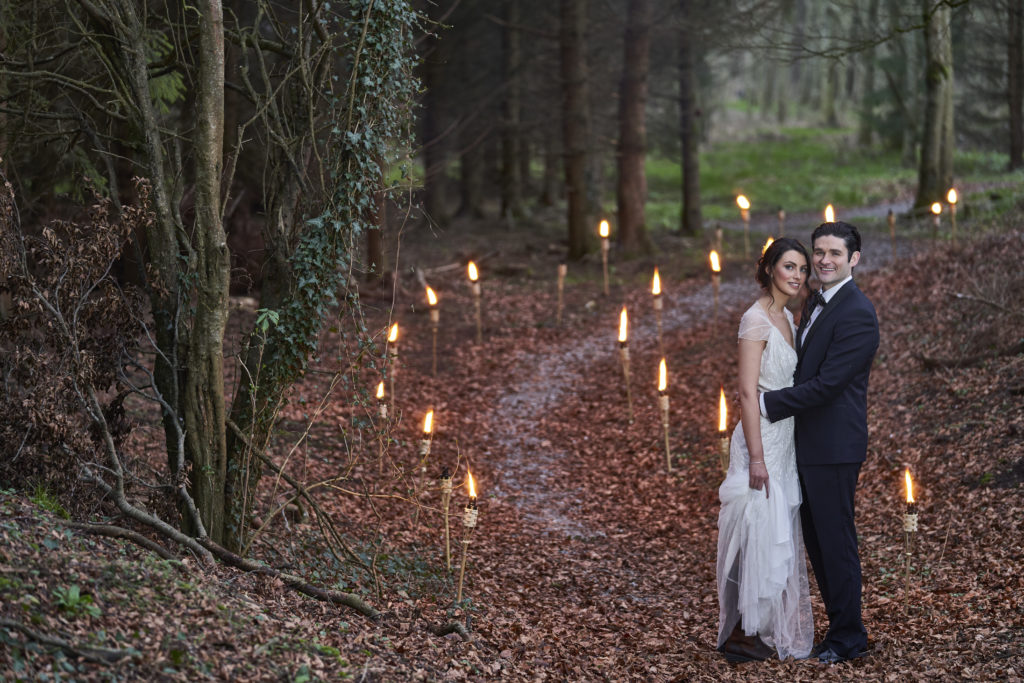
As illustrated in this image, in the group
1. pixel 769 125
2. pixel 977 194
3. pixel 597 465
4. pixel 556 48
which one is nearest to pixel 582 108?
pixel 556 48

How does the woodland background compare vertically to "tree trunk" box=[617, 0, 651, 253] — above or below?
below

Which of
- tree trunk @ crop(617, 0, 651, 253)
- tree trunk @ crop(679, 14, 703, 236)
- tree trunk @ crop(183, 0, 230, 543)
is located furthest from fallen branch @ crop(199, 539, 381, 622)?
tree trunk @ crop(679, 14, 703, 236)

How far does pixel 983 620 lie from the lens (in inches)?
232

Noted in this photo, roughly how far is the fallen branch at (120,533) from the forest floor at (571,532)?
57mm

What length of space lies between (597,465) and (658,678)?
4688mm

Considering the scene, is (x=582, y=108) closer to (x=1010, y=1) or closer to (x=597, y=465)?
(x=1010, y=1)

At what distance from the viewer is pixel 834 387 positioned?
5711 mm

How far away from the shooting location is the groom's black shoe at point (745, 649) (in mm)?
5914

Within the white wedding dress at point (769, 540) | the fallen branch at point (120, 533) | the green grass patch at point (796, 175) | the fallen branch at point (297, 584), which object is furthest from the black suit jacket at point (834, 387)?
the green grass patch at point (796, 175)

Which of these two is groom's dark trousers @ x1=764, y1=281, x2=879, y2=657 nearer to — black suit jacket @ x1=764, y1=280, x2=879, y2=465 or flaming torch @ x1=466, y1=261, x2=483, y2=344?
black suit jacket @ x1=764, y1=280, x2=879, y2=465

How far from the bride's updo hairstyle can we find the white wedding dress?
17 centimetres

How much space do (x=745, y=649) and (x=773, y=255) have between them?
8.02ft

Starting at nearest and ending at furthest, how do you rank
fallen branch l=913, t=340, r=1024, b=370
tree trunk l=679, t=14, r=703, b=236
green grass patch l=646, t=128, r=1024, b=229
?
1. fallen branch l=913, t=340, r=1024, b=370
2. tree trunk l=679, t=14, r=703, b=236
3. green grass patch l=646, t=128, r=1024, b=229

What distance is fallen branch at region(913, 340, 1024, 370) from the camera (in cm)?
984
